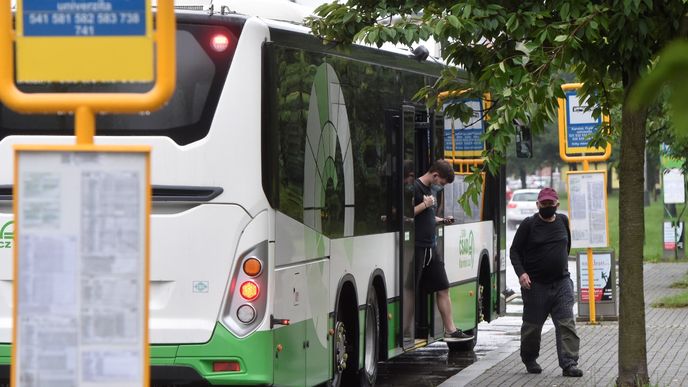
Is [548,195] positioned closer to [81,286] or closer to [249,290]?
[249,290]

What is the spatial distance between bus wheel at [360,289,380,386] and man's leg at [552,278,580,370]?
7.03 feet

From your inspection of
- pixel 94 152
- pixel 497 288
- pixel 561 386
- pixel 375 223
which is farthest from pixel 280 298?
pixel 497 288

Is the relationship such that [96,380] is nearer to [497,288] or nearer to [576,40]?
[576,40]

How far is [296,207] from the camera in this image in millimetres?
9531

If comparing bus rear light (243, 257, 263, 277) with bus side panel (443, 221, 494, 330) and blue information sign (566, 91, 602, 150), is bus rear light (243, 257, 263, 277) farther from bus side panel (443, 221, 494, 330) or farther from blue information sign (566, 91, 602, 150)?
blue information sign (566, 91, 602, 150)

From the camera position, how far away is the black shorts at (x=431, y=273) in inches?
534

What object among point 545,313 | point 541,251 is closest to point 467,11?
point 541,251

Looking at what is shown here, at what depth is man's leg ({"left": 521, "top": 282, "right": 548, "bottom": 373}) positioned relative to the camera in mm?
13516

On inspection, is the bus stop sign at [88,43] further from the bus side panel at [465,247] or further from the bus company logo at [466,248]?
the bus company logo at [466,248]

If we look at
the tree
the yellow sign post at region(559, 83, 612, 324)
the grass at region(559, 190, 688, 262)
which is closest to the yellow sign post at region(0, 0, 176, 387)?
the tree

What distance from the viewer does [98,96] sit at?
439 centimetres

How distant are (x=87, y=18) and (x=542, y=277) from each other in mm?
9747

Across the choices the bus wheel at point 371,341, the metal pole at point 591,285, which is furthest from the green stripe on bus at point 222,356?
the metal pole at point 591,285

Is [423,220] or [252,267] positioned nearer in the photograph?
[252,267]
